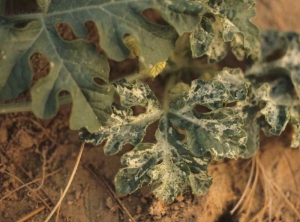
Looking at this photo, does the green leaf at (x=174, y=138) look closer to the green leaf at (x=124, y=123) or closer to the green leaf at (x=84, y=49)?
the green leaf at (x=124, y=123)

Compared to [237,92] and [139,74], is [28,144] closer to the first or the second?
[139,74]

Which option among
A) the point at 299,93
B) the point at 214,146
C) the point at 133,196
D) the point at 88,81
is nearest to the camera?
the point at 88,81

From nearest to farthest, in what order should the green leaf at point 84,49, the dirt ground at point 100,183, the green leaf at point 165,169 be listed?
the green leaf at point 84,49
the green leaf at point 165,169
the dirt ground at point 100,183

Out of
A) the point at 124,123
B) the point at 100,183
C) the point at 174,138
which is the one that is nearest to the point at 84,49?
the point at 124,123

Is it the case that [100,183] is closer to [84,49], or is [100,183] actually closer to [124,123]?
[124,123]

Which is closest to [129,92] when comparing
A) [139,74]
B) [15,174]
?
[139,74]

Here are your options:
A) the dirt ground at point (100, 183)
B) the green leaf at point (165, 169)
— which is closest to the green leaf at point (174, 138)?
the green leaf at point (165, 169)

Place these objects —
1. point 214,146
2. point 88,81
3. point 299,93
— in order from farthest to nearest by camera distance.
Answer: point 299,93 < point 214,146 < point 88,81
